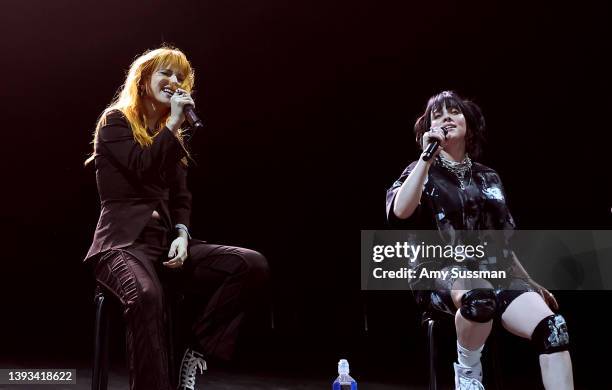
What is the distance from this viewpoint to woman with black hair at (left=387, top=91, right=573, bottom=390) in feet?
4.59

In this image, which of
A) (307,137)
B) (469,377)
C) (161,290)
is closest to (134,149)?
(161,290)

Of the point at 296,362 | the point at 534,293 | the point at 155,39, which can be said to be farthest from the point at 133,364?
the point at 155,39

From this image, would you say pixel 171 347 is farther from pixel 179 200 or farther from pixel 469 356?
pixel 469 356

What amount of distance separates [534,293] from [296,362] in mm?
1633

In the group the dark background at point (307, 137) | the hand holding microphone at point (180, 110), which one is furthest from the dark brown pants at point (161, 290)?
the dark background at point (307, 137)

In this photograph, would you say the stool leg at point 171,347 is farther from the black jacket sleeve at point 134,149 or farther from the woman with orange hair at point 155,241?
the black jacket sleeve at point 134,149

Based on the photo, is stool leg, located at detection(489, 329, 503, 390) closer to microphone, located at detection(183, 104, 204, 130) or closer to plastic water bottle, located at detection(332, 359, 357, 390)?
plastic water bottle, located at detection(332, 359, 357, 390)

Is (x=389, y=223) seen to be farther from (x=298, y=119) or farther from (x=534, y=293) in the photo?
(x=298, y=119)

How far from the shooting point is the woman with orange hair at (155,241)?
1.40m

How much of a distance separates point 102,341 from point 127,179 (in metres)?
0.41

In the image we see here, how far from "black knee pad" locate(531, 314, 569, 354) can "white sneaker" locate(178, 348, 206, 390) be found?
803mm

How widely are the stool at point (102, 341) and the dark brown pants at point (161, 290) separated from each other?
2.3 inches

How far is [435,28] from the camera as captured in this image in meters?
3.02

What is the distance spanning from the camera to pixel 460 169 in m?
1.69
